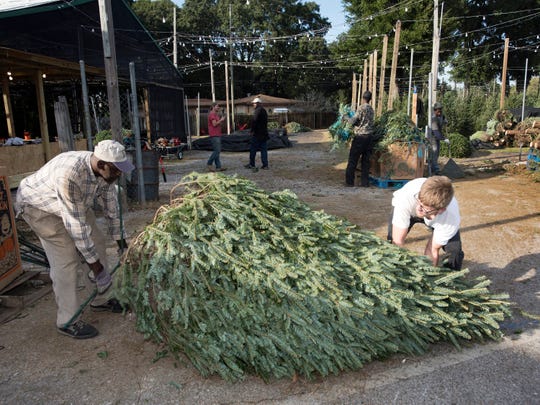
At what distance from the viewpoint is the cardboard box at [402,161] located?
30.0ft

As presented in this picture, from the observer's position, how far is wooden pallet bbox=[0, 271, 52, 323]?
3860 millimetres

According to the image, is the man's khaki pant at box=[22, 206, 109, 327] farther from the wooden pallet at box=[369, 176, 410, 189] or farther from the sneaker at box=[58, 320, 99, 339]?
the wooden pallet at box=[369, 176, 410, 189]

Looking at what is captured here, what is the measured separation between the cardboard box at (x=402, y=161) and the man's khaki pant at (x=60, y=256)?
7190 mm

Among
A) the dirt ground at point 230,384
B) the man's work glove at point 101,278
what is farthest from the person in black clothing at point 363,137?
the man's work glove at point 101,278

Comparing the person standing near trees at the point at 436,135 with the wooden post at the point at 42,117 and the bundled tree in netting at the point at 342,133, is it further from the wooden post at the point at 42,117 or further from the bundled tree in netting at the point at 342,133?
the wooden post at the point at 42,117

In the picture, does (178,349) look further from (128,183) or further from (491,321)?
(128,183)

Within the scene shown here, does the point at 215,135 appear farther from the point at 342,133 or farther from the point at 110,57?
the point at 110,57

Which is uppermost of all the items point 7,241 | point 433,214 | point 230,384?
point 433,214

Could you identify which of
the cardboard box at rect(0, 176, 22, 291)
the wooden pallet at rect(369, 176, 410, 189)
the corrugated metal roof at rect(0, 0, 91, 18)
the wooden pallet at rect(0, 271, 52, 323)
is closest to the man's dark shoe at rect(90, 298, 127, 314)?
the wooden pallet at rect(0, 271, 52, 323)

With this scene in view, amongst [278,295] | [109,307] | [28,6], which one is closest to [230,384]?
[278,295]

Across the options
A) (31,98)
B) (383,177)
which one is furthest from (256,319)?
(31,98)

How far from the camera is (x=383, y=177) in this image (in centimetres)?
935

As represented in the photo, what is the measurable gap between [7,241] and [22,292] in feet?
2.15

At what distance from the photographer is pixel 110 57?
23.0ft
